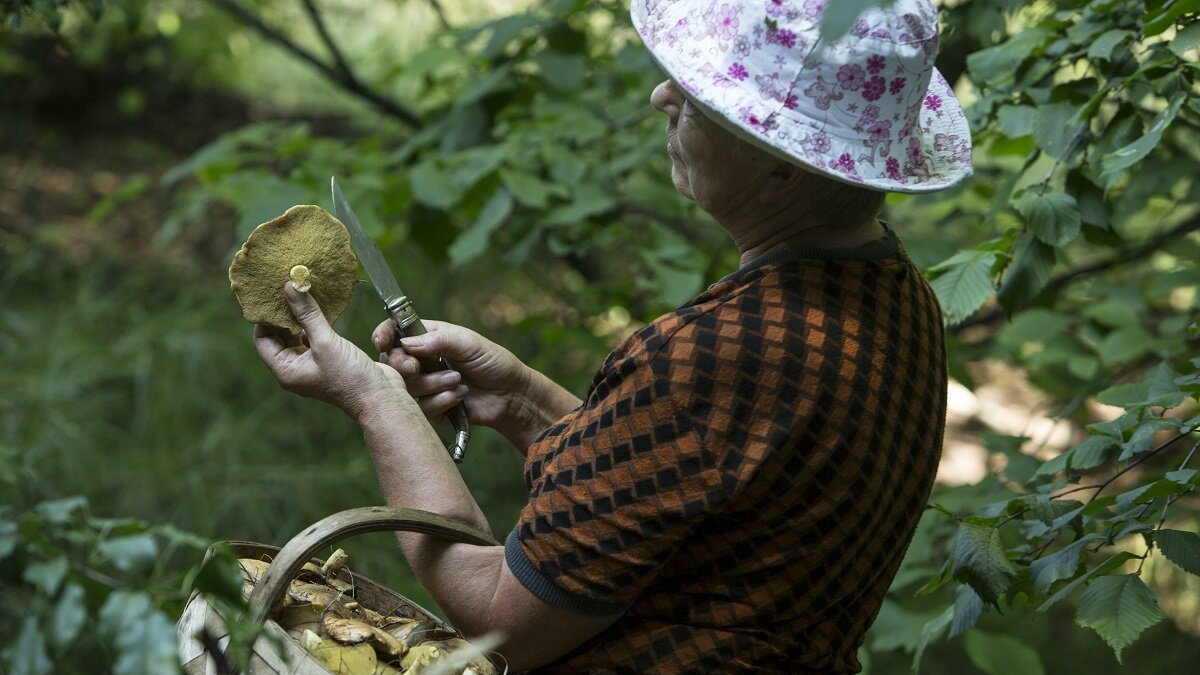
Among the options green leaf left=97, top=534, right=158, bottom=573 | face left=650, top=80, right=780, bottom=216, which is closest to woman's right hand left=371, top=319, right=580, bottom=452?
face left=650, top=80, right=780, bottom=216

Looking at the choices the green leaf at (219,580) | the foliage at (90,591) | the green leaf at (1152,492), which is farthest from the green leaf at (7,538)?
the green leaf at (1152,492)

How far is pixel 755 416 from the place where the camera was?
44.3 inches

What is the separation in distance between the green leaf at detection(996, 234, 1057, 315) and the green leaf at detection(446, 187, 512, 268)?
1.11m

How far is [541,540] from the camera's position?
1.18 metres

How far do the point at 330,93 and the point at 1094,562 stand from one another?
4501mm

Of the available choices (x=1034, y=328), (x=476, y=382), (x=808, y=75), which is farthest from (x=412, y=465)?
(x=1034, y=328)

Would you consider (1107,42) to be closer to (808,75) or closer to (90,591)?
(808,75)

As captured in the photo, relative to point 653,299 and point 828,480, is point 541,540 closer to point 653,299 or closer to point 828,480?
point 828,480

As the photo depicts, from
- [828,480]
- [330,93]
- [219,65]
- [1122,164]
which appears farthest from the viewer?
[330,93]

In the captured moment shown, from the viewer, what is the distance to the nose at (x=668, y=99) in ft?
4.09

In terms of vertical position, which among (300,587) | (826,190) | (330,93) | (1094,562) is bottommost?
(1094,562)

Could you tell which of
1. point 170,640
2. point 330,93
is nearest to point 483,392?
point 170,640

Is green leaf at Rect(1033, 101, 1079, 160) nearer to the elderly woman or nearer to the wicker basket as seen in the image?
the elderly woman

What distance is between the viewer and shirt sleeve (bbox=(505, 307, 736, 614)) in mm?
1125
